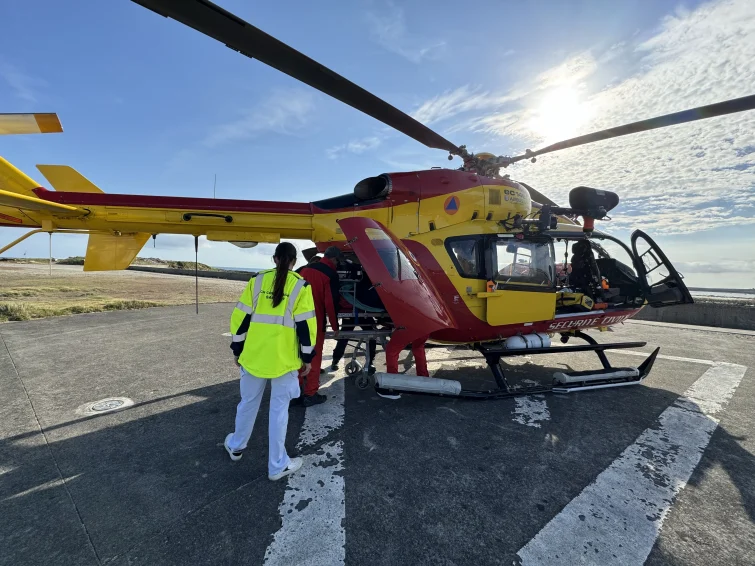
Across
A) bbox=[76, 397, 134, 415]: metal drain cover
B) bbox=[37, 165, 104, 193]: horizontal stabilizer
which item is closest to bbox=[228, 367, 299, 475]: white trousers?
bbox=[76, 397, 134, 415]: metal drain cover

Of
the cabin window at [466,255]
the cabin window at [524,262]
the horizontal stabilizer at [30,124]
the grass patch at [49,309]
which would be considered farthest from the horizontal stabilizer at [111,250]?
the grass patch at [49,309]

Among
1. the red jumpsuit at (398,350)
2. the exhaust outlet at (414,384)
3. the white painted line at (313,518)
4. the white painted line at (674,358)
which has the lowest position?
the white painted line at (313,518)

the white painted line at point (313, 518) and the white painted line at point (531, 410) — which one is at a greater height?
the white painted line at point (531, 410)

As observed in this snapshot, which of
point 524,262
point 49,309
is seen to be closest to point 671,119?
point 524,262

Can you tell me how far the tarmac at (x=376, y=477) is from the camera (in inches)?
86.7

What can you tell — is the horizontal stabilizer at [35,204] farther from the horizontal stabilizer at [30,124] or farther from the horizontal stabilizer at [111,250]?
the horizontal stabilizer at [30,124]

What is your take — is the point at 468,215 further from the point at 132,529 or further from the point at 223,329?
the point at 223,329

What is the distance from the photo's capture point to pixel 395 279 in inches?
169

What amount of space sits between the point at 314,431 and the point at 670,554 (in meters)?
3.08

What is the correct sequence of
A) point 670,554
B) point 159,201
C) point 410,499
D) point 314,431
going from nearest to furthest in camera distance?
point 670,554 < point 410,499 < point 314,431 < point 159,201

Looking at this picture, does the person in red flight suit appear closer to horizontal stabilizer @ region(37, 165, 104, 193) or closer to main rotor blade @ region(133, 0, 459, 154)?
main rotor blade @ region(133, 0, 459, 154)

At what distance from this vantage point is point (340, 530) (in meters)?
2.32

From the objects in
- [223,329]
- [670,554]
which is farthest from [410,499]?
[223,329]

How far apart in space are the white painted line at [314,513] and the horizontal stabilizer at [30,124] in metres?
5.08
